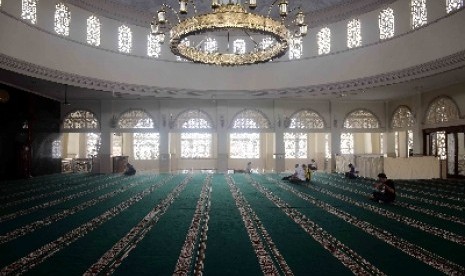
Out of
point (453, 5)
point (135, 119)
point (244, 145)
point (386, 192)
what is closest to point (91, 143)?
point (135, 119)

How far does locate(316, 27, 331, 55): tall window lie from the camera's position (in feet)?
41.2

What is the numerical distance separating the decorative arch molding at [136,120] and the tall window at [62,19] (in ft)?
13.8

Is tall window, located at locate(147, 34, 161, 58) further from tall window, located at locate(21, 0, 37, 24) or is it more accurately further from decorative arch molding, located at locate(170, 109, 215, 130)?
tall window, located at locate(21, 0, 37, 24)

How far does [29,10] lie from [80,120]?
5.34 metres

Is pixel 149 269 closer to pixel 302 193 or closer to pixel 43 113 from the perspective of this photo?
pixel 302 193

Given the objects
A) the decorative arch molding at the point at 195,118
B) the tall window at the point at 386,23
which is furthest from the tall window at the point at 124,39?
the tall window at the point at 386,23

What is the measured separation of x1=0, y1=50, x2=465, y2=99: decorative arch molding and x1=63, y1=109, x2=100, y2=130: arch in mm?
2586

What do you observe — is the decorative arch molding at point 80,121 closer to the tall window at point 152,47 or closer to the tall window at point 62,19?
the tall window at point 152,47

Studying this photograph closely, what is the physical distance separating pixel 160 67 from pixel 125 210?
317 inches

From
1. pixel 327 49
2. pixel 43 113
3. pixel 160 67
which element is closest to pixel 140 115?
pixel 160 67

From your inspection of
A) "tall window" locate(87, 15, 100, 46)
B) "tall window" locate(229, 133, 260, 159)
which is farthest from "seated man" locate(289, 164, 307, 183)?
"tall window" locate(229, 133, 260, 159)

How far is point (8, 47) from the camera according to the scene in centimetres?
874

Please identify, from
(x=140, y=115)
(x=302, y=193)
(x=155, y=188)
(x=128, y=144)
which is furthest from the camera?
(x=128, y=144)

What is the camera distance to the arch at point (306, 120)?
47.9ft
